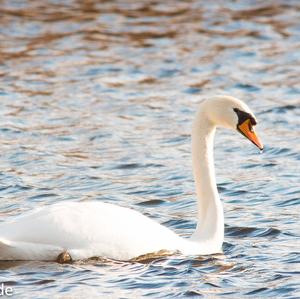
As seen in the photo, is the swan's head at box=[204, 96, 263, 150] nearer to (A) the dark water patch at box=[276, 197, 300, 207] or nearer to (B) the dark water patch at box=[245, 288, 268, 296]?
(A) the dark water patch at box=[276, 197, 300, 207]

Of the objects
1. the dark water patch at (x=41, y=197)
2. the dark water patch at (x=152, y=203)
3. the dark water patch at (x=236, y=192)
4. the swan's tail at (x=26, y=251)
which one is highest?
the swan's tail at (x=26, y=251)

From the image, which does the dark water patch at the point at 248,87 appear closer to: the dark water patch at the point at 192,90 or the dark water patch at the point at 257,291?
the dark water patch at the point at 192,90

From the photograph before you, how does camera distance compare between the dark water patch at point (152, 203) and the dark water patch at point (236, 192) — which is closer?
the dark water patch at point (152, 203)

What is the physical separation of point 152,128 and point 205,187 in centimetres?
426

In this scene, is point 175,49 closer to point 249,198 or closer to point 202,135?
point 249,198

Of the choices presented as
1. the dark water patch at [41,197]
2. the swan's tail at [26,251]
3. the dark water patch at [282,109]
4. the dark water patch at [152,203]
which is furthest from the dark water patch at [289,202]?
the dark water patch at [282,109]

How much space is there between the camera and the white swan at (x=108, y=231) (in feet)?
28.5

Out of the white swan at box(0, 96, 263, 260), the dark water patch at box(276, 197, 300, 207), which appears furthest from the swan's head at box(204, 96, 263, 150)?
the dark water patch at box(276, 197, 300, 207)

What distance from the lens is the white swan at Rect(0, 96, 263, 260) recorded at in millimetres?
8688

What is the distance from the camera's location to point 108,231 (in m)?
8.86

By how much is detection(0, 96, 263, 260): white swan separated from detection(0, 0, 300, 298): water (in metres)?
0.12

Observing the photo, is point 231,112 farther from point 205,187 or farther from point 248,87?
point 248,87

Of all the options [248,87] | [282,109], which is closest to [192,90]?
[248,87]

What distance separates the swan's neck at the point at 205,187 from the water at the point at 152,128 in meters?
0.23
